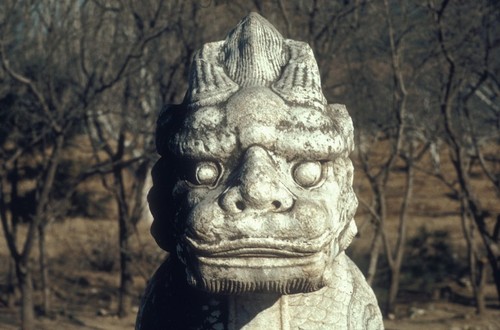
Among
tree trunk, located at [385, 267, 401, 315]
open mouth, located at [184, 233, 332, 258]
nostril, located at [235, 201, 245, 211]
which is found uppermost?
nostril, located at [235, 201, 245, 211]

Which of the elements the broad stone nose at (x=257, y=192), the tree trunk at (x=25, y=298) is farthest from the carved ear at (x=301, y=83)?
the tree trunk at (x=25, y=298)

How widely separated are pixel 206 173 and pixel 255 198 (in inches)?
8.8

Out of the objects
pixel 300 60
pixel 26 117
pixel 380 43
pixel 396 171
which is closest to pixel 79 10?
pixel 26 117

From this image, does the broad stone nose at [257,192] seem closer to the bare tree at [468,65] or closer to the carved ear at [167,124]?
the carved ear at [167,124]

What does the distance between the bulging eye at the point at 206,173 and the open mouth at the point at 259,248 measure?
0.21m

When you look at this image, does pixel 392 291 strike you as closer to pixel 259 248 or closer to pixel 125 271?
pixel 125 271

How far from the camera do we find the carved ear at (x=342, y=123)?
2863 millimetres

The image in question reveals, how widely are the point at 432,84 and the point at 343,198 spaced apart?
882 cm

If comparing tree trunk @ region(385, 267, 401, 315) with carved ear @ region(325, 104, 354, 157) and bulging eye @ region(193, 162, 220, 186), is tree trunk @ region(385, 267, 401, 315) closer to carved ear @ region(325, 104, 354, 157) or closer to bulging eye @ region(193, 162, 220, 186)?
carved ear @ region(325, 104, 354, 157)

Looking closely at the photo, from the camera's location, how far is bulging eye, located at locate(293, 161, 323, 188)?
2.74 meters

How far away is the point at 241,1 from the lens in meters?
10.7

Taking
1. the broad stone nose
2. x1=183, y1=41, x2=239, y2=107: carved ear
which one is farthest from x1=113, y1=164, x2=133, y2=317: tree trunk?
the broad stone nose

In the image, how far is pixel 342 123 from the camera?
2.89 m

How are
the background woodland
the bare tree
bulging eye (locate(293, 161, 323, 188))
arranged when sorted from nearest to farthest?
1. bulging eye (locate(293, 161, 323, 188))
2. the bare tree
3. the background woodland
